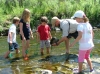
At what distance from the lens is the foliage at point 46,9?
20.4 metres

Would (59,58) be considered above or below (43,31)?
below

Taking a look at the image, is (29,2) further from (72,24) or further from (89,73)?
(89,73)

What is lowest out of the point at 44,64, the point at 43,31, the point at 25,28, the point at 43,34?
the point at 44,64

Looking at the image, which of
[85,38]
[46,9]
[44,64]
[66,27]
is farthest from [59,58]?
[46,9]

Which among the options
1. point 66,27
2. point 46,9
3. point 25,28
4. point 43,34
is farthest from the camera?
point 46,9

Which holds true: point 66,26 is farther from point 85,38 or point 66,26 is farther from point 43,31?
point 85,38

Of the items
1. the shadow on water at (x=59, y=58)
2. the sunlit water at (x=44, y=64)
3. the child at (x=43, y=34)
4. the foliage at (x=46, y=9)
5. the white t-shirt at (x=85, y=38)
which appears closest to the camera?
the white t-shirt at (x=85, y=38)

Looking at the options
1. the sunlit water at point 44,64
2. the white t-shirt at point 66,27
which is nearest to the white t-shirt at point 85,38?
the sunlit water at point 44,64

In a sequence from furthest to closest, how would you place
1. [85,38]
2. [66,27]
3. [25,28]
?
[25,28] → [66,27] → [85,38]

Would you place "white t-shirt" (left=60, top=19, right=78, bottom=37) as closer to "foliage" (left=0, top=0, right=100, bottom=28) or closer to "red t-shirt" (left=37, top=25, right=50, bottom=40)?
"red t-shirt" (left=37, top=25, right=50, bottom=40)

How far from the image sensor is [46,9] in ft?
69.6

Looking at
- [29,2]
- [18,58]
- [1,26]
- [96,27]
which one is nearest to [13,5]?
[29,2]

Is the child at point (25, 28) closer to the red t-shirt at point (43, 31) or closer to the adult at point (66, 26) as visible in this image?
the red t-shirt at point (43, 31)

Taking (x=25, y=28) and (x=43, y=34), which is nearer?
(x=25, y=28)
